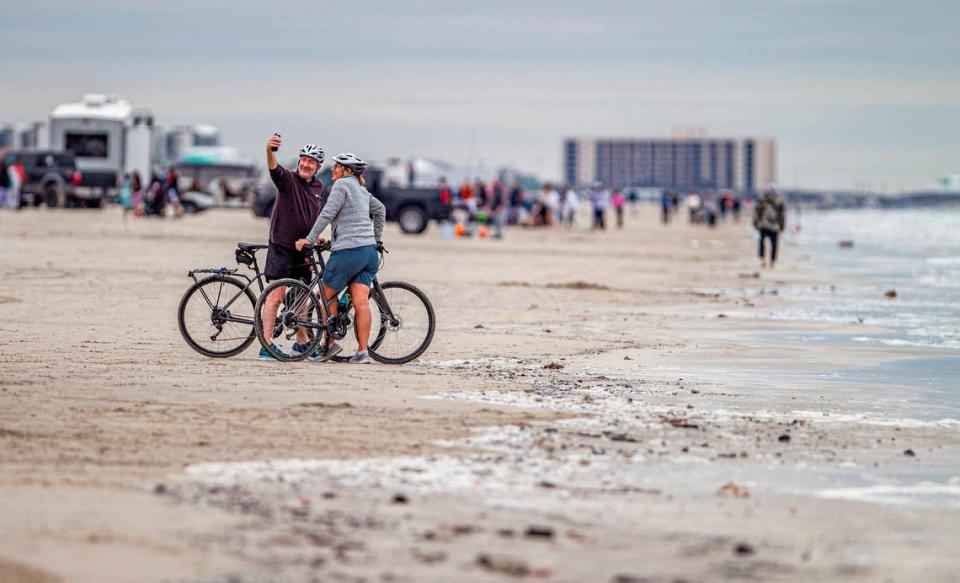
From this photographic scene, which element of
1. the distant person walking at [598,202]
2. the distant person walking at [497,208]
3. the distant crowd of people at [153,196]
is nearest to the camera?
the distant person walking at [497,208]

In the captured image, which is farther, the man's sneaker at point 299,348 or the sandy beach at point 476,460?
the man's sneaker at point 299,348

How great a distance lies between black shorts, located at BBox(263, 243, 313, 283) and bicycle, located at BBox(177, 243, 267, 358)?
138 millimetres

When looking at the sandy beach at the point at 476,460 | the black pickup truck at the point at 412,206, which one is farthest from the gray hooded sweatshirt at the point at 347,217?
the black pickup truck at the point at 412,206

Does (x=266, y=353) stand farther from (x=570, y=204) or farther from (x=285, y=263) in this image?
(x=570, y=204)

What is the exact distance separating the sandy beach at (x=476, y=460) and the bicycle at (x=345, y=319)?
0.64 ft

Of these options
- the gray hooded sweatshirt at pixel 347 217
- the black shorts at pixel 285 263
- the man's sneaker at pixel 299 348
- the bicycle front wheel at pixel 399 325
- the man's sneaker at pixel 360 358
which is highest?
the gray hooded sweatshirt at pixel 347 217

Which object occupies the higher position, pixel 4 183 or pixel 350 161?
pixel 4 183

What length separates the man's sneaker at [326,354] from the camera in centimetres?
1193

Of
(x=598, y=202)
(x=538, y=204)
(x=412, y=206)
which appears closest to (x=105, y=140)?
(x=538, y=204)

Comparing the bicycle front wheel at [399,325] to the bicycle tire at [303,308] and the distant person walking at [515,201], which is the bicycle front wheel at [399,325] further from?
the distant person walking at [515,201]

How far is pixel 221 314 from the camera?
1205cm

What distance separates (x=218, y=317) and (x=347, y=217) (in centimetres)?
128

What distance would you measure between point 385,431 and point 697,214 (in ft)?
221

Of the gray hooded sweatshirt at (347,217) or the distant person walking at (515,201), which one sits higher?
the distant person walking at (515,201)
